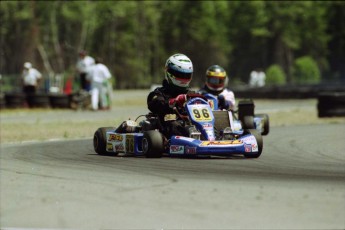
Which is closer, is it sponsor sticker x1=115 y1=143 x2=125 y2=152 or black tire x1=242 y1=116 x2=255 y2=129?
sponsor sticker x1=115 y1=143 x2=125 y2=152

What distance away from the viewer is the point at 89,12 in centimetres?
6606

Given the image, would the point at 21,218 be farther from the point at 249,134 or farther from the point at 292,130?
the point at 292,130

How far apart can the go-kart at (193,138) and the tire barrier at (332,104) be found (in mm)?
10813

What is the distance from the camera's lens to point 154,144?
1115cm

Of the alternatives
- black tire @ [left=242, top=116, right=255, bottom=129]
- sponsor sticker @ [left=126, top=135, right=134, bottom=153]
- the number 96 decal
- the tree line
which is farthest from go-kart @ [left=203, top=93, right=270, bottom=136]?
the tree line

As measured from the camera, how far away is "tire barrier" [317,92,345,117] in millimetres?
22188

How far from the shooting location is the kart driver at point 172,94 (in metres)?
11.6

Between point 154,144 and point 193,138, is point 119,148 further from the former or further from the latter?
point 193,138

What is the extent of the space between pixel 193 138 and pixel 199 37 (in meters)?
86.6

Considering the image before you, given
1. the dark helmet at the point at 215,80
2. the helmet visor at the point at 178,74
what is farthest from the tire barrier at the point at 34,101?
the helmet visor at the point at 178,74

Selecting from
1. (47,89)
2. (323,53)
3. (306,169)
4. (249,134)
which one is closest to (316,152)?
(249,134)

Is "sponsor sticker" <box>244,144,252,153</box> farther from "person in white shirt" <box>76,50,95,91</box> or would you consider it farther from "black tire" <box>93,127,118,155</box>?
"person in white shirt" <box>76,50,95,91</box>

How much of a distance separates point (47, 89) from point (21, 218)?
1542 inches

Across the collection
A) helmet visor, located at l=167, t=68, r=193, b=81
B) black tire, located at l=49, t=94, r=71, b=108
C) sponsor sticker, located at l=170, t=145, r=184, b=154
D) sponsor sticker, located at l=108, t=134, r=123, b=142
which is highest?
helmet visor, located at l=167, t=68, r=193, b=81
